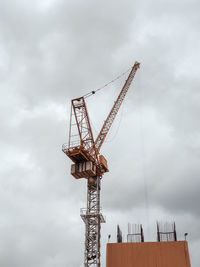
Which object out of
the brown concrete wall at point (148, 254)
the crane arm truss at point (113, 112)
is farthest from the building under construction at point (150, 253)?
the crane arm truss at point (113, 112)

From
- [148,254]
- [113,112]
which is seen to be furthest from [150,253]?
Answer: [113,112]

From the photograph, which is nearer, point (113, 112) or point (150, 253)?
point (150, 253)

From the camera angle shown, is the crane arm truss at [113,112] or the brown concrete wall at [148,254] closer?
the brown concrete wall at [148,254]

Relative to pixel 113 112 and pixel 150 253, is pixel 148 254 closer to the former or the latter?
pixel 150 253

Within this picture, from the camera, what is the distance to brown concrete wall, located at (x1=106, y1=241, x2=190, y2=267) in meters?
33.9

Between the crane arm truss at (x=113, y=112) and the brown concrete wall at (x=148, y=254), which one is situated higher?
the crane arm truss at (x=113, y=112)

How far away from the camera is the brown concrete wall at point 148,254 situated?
3394 cm

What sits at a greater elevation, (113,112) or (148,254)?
(113,112)

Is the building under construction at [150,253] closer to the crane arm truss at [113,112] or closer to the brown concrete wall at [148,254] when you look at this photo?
the brown concrete wall at [148,254]

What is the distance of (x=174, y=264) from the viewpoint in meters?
33.8

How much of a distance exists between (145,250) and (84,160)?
30.3 metres

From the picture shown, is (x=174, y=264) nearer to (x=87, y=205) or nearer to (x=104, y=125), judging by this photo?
(x=87, y=205)

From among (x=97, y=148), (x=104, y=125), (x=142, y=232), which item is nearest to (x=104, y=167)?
Answer: (x=97, y=148)

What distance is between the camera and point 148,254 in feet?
113
